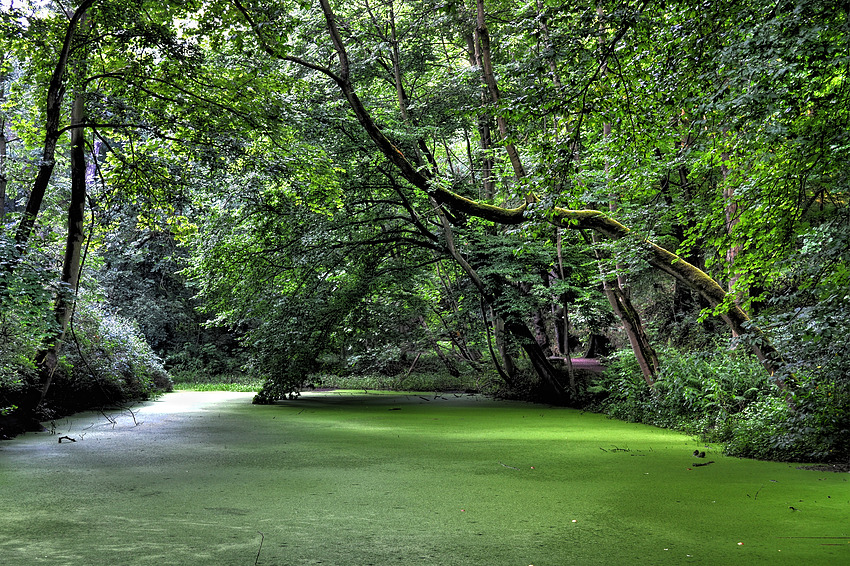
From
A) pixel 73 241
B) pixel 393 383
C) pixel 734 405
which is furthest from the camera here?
pixel 393 383

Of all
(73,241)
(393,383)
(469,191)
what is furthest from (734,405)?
(393,383)

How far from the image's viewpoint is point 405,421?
7.71 m

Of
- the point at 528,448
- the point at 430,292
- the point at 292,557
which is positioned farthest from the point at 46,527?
the point at 430,292

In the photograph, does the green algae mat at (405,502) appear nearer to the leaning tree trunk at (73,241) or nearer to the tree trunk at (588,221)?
the leaning tree trunk at (73,241)

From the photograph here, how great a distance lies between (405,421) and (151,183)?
4028 mm

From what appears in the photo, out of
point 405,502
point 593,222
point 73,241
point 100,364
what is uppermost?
point 593,222

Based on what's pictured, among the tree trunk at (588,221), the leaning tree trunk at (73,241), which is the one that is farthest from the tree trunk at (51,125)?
the tree trunk at (588,221)

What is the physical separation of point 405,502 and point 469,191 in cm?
763

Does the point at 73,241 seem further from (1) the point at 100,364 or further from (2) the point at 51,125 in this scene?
(1) the point at 100,364

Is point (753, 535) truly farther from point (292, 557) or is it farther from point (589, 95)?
point (589, 95)

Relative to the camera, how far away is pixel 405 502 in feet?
11.0

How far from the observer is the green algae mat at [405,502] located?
2484 mm

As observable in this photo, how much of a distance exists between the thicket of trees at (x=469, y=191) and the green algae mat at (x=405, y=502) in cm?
108

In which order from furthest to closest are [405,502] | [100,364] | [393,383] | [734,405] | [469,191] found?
[393,383], [469,191], [100,364], [734,405], [405,502]
